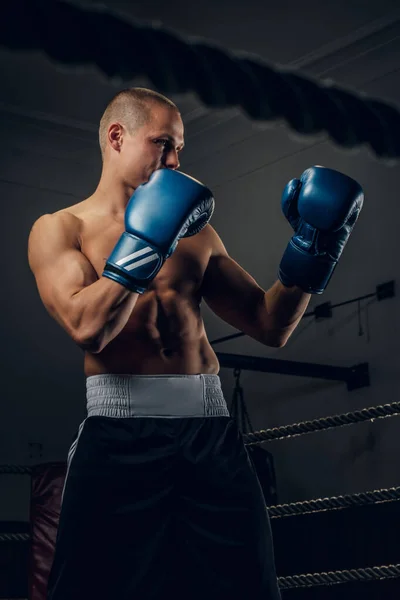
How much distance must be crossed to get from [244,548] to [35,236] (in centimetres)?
70

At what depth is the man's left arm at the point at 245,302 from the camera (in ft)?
5.72

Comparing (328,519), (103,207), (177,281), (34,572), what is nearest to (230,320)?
(177,281)

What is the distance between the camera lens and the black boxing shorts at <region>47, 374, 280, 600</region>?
1446 mm

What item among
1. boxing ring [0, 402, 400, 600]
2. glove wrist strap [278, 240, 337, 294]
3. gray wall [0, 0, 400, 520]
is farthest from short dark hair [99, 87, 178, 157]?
gray wall [0, 0, 400, 520]

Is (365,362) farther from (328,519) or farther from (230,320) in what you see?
(230,320)

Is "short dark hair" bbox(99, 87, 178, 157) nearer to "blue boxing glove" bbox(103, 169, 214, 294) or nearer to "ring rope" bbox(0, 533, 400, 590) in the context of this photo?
"blue boxing glove" bbox(103, 169, 214, 294)

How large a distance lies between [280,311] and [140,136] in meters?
0.44

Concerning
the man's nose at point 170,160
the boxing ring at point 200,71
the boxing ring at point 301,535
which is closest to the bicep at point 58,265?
the man's nose at point 170,160

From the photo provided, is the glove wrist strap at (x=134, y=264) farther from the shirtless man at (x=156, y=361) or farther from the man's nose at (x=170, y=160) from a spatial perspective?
the man's nose at (x=170, y=160)

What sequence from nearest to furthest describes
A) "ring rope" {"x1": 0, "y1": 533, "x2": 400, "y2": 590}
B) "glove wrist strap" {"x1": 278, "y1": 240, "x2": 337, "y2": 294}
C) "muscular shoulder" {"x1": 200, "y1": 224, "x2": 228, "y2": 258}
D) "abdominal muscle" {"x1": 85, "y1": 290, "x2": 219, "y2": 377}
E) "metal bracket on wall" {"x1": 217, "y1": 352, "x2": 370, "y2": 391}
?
1. "abdominal muscle" {"x1": 85, "y1": 290, "x2": 219, "y2": 377}
2. "glove wrist strap" {"x1": 278, "y1": 240, "x2": 337, "y2": 294}
3. "muscular shoulder" {"x1": 200, "y1": 224, "x2": 228, "y2": 258}
4. "ring rope" {"x1": 0, "y1": 533, "x2": 400, "y2": 590}
5. "metal bracket on wall" {"x1": 217, "y1": 352, "x2": 370, "y2": 391}

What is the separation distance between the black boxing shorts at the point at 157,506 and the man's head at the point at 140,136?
42 centimetres

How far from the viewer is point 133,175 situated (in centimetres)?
171

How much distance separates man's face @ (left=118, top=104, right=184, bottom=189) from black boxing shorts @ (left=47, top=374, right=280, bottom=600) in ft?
1.36

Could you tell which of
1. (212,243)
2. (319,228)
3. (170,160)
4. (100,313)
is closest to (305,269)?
(319,228)
